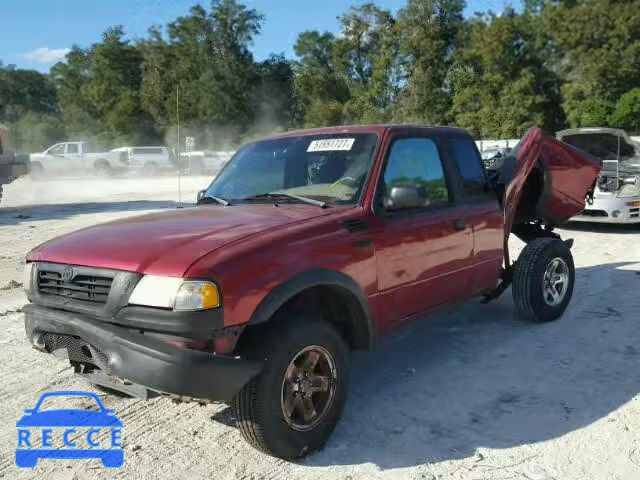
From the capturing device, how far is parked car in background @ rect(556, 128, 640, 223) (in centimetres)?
1013

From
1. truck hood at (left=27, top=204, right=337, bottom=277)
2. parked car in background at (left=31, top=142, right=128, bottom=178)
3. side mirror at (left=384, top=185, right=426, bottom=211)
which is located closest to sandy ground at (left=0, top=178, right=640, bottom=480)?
truck hood at (left=27, top=204, right=337, bottom=277)

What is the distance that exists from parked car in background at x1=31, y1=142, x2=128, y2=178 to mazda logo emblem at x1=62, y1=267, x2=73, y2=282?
108 ft

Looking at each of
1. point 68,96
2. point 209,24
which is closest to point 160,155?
point 209,24

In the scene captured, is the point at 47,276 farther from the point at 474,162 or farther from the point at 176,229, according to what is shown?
the point at 474,162

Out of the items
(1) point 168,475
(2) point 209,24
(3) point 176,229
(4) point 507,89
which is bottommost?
(1) point 168,475

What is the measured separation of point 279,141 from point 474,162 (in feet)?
5.32

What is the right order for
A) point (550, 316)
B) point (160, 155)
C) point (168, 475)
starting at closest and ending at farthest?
point (168, 475), point (550, 316), point (160, 155)

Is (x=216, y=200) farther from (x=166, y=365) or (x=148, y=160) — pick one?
(x=148, y=160)

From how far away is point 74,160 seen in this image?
3494 cm

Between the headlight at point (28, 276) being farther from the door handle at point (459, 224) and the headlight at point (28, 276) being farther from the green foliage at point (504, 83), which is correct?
the green foliage at point (504, 83)

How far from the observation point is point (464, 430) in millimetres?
3551

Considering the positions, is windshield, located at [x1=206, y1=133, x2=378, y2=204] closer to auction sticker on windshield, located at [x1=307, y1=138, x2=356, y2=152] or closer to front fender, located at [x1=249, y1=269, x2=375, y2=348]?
auction sticker on windshield, located at [x1=307, y1=138, x2=356, y2=152]

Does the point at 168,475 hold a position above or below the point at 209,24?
below

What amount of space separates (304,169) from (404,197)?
2.77 ft
